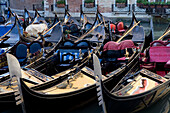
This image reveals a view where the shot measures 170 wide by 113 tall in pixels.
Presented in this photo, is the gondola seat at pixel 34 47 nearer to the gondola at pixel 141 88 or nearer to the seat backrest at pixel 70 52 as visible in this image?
the seat backrest at pixel 70 52

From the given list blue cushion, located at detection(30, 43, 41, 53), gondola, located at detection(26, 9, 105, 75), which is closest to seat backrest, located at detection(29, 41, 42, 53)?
blue cushion, located at detection(30, 43, 41, 53)

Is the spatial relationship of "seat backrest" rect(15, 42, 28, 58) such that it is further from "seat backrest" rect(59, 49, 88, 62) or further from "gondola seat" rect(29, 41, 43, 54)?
"seat backrest" rect(59, 49, 88, 62)

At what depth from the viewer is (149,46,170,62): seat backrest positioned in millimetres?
3954

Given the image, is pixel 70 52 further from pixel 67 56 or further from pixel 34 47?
pixel 34 47

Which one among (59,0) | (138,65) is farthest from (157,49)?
(59,0)

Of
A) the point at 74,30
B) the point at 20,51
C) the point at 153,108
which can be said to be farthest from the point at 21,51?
the point at 74,30

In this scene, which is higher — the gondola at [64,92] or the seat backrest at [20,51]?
the seat backrest at [20,51]

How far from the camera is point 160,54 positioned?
4.02 m

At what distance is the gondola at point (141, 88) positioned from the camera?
2.62m

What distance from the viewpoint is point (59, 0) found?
41.7 feet

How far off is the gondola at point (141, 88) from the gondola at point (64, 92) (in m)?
0.22

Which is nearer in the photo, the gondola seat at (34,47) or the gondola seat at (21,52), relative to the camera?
the gondola seat at (21,52)

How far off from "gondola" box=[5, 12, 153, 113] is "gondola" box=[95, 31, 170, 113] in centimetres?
22

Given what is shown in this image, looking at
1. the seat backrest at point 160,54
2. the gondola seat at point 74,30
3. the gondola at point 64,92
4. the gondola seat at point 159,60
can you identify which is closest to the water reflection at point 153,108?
the gondola at point 64,92
